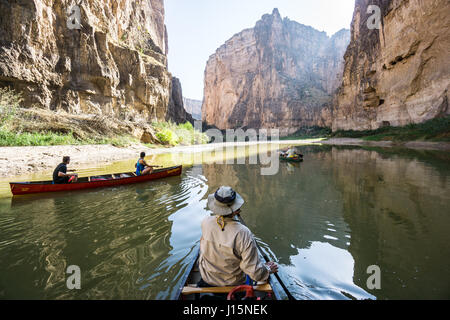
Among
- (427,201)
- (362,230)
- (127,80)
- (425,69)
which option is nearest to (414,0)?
(425,69)

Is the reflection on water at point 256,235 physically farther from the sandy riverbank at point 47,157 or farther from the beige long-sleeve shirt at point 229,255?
the sandy riverbank at point 47,157

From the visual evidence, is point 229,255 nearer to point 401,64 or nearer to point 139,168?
point 139,168

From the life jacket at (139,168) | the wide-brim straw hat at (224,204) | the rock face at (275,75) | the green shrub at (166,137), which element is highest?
the rock face at (275,75)

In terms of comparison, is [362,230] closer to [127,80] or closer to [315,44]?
[127,80]

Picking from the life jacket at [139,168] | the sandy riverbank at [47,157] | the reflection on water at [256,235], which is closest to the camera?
the reflection on water at [256,235]

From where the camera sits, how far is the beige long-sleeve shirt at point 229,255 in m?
2.15

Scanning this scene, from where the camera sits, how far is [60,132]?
18969 millimetres

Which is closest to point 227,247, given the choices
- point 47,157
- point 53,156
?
point 47,157

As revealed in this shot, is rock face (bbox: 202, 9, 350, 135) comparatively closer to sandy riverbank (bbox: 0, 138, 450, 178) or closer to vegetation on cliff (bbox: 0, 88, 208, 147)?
sandy riverbank (bbox: 0, 138, 450, 178)

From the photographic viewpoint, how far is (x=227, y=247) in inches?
85.2

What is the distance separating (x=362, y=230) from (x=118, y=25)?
45.8 metres

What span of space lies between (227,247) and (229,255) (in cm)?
12

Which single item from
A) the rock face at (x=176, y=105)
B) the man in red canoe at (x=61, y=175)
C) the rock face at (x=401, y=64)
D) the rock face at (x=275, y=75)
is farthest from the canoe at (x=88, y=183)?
the rock face at (x=275, y=75)

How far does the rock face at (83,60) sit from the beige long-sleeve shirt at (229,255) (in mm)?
28549
